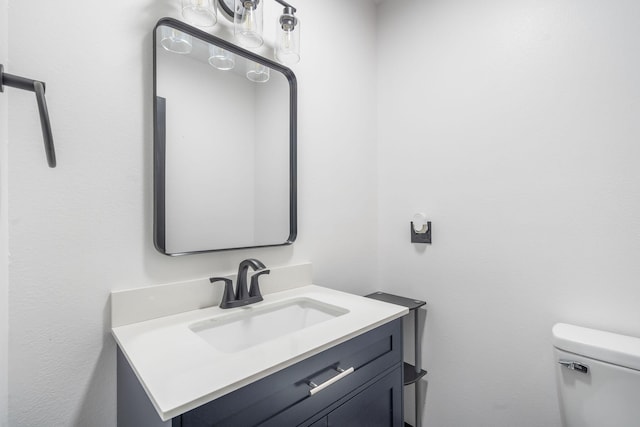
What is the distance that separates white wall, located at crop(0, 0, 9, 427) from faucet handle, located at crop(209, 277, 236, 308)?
0.48 meters

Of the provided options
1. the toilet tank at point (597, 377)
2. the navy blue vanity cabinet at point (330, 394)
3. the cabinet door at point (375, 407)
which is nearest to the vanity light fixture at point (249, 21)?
the navy blue vanity cabinet at point (330, 394)

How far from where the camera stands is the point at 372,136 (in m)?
1.65

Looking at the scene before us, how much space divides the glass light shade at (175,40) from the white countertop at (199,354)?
0.85 metres

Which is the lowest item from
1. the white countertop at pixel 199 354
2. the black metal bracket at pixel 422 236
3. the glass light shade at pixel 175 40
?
the white countertop at pixel 199 354

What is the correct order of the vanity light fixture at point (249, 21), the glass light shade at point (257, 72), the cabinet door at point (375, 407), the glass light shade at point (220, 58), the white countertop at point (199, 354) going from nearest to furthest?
1. the white countertop at point (199, 354)
2. the cabinet door at point (375, 407)
3. the vanity light fixture at point (249, 21)
4. the glass light shade at point (220, 58)
5. the glass light shade at point (257, 72)

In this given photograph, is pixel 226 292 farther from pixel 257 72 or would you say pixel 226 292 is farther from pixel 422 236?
pixel 422 236

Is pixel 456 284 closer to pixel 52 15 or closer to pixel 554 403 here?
pixel 554 403

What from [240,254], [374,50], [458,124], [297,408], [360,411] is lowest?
[360,411]

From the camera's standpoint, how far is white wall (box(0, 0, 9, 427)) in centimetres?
67

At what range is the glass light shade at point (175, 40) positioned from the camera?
92 cm

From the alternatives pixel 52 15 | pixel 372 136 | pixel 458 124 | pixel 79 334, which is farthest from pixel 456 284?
pixel 52 15

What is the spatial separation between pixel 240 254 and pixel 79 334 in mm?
505

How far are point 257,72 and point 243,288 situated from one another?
825mm

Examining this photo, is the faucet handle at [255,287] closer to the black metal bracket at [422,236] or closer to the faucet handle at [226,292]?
the faucet handle at [226,292]
